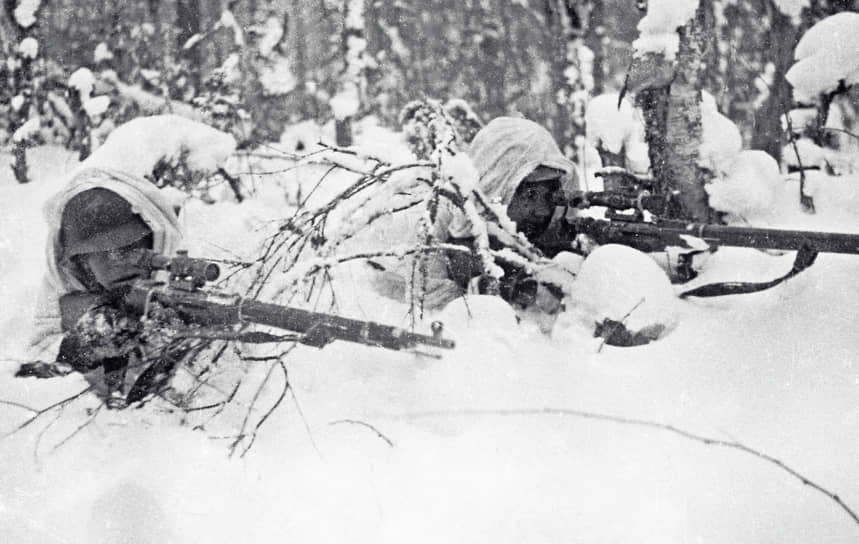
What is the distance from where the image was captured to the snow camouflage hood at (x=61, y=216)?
299cm

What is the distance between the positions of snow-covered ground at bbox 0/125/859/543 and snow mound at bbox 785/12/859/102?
154cm

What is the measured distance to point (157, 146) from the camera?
3834mm

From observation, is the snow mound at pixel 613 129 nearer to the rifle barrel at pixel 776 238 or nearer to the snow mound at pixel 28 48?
the rifle barrel at pixel 776 238

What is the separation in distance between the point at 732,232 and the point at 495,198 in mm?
1171

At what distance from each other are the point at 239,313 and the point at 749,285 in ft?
7.08

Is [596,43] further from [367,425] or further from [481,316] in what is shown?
[367,425]

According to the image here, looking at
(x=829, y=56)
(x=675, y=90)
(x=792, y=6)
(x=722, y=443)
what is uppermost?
(x=792, y=6)

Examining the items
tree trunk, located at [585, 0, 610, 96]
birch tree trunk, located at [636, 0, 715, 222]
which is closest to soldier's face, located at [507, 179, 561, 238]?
birch tree trunk, located at [636, 0, 715, 222]

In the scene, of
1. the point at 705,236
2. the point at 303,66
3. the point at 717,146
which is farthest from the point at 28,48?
the point at 303,66

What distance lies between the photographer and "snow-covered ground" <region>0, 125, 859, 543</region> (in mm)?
1592

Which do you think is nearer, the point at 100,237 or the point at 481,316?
the point at 481,316

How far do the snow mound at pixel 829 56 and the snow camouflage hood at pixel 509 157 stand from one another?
1668 millimetres

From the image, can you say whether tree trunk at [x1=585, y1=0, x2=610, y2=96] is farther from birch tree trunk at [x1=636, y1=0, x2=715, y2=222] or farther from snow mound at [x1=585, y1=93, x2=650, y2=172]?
birch tree trunk at [x1=636, y1=0, x2=715, y2=222]

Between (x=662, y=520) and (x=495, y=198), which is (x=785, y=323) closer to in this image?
(x=662, y=520)
